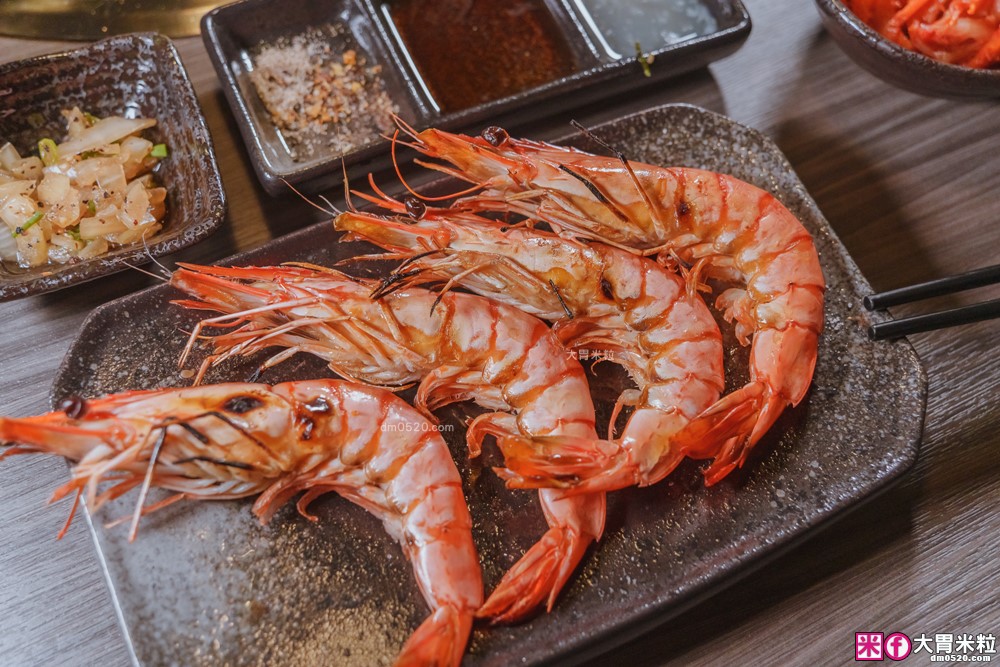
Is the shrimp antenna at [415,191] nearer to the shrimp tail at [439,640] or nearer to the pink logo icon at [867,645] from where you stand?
the shrimp tail at [439,640]

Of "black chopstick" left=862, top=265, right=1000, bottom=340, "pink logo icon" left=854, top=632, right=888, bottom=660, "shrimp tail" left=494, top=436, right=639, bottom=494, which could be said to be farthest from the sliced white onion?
"pink logo icon" left=854, top=632, right=888, bottom=660

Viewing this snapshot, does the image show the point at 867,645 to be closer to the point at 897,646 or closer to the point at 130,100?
the point at 897,646

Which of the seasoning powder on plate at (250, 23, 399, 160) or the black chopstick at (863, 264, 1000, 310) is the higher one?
the seasoning powder on plate at (250, 23, 399, 160)

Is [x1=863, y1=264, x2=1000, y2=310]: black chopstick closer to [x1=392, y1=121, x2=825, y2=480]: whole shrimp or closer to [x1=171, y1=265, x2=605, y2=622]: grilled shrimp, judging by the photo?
[x1=392, y1=121, x2=825, y2=480]: whole shrimp

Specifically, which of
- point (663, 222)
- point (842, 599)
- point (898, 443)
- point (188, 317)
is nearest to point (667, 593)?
point (842, 599)

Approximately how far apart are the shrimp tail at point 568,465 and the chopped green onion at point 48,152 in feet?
5.69

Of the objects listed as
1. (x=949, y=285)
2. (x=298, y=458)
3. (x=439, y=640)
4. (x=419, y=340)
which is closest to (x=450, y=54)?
(x=419, y=340)

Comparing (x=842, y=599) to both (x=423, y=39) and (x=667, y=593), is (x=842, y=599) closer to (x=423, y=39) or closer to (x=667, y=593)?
(x=667, y=593)

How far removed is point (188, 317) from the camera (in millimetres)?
2111

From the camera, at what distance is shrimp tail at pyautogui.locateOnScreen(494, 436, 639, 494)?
172 cm

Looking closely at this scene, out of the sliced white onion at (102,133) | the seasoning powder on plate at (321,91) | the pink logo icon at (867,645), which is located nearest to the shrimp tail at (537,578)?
the pink logo icon at (867,645)

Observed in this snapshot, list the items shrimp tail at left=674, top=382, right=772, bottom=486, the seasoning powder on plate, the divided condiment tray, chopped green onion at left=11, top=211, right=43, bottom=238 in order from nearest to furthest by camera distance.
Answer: shrimp tail at left=674, top=382, right=772, bottom=486 → chopped green onion at left=11, top=211, right=43, bottom=238 → the divided condiment tray → the seasoning powder on plate

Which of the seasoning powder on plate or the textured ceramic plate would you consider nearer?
the textured ceramic plate

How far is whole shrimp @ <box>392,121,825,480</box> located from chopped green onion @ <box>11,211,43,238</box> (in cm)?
114
